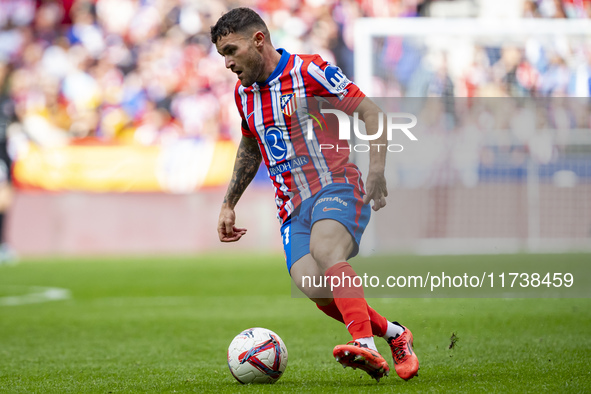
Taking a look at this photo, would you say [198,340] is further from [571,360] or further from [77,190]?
[77,190]

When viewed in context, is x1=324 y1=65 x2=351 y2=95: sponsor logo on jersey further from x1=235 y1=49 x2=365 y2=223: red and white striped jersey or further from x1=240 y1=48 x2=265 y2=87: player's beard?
x1=240 y1=48 x2=265 y2=87: player's beard

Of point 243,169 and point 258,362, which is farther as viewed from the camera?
point 243,169

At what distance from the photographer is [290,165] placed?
4.23 m

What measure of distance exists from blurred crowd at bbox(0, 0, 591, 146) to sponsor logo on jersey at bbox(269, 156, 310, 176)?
11.9m

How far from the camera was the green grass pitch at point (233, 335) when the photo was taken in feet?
13.1

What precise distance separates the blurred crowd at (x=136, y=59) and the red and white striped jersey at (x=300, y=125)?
11.9 meters

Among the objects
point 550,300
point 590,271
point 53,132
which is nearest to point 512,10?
point 590,271

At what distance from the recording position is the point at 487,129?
1189 centimetres

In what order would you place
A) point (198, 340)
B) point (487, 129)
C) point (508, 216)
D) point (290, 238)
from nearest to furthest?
point (290, 238) → point (198, 340) → point (487, 129) → point (508, 216)

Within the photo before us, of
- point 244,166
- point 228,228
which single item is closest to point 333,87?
point 244,166

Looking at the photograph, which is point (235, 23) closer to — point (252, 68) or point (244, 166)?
point (252, 68)

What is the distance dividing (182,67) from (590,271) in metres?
10.6

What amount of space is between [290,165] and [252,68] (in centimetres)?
51

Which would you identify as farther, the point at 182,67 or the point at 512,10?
the point at 182,67
